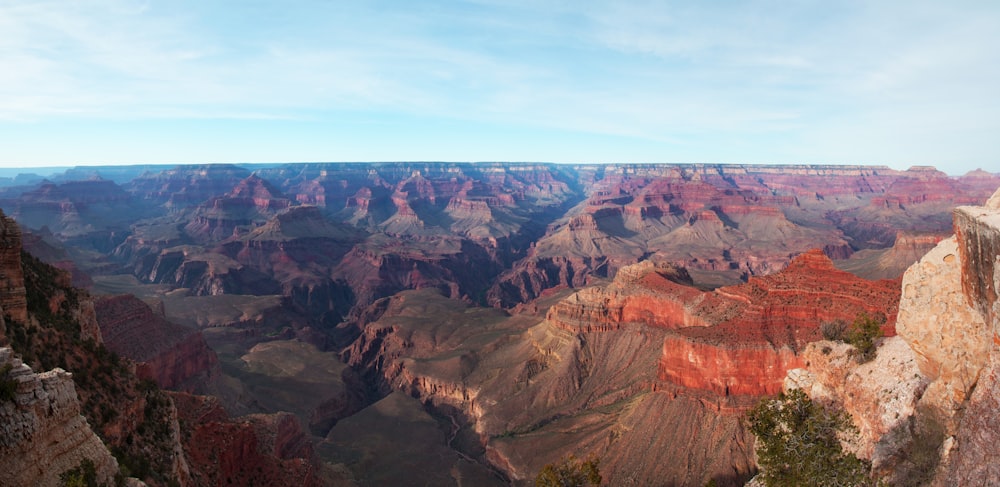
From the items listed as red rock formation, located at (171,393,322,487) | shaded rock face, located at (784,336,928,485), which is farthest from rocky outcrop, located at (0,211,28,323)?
shaded rock face, located at (784,336,928,485)

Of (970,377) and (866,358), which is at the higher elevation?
(970,377)

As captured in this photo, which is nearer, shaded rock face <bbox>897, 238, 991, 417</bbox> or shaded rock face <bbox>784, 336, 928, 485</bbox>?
shaded rock face <bbox>897, 238, 991, 417</bbox>

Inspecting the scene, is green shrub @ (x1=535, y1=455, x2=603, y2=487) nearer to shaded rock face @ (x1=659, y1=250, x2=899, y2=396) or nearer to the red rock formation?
the red rock formation

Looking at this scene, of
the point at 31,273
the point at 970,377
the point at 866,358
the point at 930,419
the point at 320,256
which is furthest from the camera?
the point at 320,256

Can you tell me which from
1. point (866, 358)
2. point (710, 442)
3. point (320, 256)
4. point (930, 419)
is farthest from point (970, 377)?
point (320, 256)

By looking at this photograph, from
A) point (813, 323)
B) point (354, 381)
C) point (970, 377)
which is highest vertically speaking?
point (970, 377)

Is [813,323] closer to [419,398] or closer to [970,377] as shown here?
[970,377]

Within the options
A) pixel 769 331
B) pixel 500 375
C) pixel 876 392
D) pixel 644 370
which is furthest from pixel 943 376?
pixel 500 375
